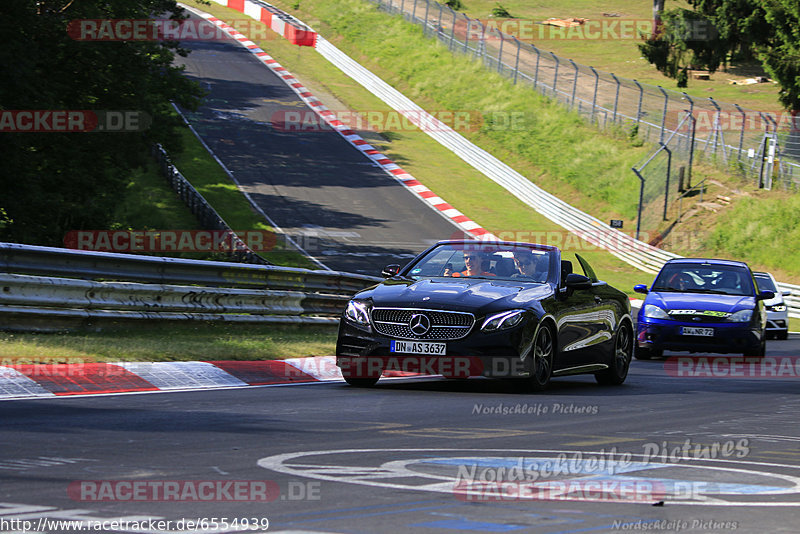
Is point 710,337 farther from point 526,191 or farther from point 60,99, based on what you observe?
point 526,191

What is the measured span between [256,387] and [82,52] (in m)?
12.9

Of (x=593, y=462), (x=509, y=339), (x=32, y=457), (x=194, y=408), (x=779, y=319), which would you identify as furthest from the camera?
(x=779, y=319)

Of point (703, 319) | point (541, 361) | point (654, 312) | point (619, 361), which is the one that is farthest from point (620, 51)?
point (541, 361)

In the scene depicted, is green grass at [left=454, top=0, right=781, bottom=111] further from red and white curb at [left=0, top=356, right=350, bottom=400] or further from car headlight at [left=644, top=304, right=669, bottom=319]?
red and white curb at [left=0, top=356, right=350, bottom=400]

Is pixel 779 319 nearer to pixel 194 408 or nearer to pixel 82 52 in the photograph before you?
pixel 82 52

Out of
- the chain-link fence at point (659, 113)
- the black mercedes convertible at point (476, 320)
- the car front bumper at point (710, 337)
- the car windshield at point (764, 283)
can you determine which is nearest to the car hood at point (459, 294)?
the black mercedes convertible at point (476, 320)

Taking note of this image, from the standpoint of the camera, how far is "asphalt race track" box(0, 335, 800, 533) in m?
5.01

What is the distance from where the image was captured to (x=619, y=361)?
13227mm

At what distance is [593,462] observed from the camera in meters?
6.73

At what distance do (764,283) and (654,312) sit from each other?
26.7 ft

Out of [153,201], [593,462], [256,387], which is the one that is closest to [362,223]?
[153,201]

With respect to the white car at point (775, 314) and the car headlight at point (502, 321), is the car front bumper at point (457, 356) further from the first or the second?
the white car at point (775, 314)

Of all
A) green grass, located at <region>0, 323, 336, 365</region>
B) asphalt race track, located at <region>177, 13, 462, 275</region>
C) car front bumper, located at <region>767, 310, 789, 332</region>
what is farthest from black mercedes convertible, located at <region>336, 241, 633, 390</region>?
asphalt race track, located at <region>177, 13, 462, 275</region>

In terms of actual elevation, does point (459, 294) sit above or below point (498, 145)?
above
